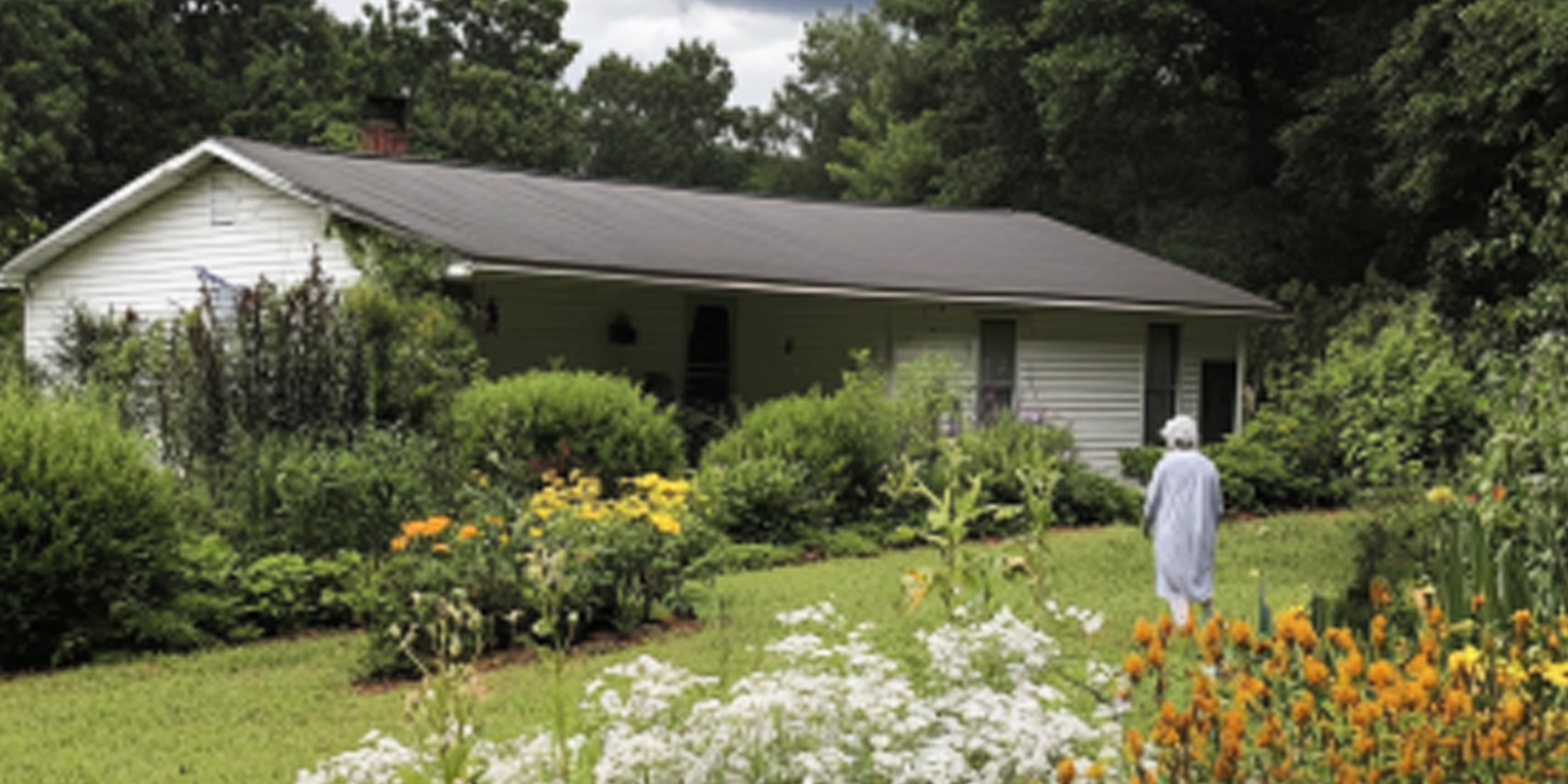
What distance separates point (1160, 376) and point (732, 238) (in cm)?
700

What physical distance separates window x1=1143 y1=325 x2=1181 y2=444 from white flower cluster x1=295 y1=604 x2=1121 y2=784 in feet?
57.4

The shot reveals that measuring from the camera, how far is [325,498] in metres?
9.56

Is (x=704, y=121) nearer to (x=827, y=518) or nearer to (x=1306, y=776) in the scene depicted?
(x=827, y=518)

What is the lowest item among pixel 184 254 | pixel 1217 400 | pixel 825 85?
pixel 1217 400

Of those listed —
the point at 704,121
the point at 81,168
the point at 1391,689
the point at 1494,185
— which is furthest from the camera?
the point at 704,121

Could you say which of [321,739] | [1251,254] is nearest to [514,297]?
[321,739]

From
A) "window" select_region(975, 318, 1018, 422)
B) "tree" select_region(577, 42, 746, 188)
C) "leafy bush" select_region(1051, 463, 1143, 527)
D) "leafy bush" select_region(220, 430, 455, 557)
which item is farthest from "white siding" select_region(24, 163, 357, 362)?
"tree" select_region(577, 42, 746, 188)

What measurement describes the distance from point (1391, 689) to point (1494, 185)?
1972 centimetres

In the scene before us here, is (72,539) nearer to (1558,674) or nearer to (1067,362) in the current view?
(1558,674)

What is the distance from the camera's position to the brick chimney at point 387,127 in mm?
21500

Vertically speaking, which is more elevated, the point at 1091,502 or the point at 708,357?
the point at 708,357

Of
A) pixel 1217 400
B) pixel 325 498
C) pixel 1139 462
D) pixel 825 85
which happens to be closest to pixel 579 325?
pixel 325 498

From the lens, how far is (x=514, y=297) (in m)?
16.1

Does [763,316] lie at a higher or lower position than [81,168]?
lower
